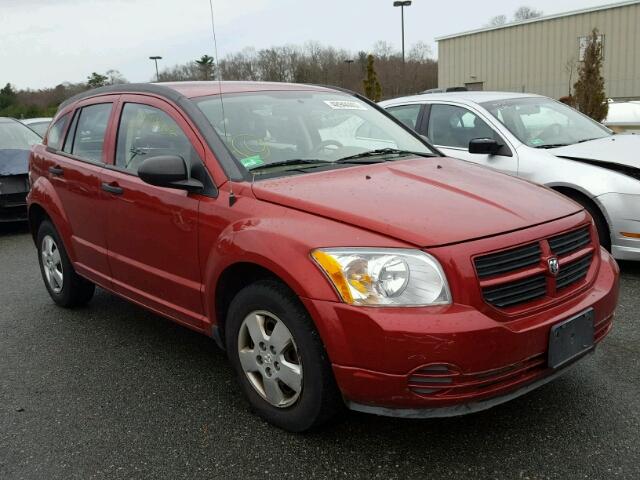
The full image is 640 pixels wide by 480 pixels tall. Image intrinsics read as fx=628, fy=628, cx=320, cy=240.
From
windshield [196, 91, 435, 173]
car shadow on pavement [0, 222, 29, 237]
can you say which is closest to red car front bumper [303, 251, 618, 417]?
windshield [196, 91, 435, 173]

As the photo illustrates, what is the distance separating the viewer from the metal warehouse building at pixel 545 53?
90.5 ft

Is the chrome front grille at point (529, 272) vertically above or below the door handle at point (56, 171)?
below

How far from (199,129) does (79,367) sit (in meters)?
1.71

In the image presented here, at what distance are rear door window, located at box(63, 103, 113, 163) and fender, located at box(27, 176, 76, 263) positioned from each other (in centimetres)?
35

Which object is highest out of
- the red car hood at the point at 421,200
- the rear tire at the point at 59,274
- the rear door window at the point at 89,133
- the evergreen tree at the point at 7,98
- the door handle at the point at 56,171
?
the evergreen tree at the point at 7,98

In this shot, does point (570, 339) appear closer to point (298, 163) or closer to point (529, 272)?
point (529, 272)

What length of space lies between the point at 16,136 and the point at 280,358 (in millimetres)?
8500

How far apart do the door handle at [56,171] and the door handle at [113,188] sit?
30.6 inches

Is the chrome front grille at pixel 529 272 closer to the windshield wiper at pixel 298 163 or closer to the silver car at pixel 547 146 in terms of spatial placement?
the windshield wiper at pixel 298 163

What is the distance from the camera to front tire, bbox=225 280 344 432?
269 cm

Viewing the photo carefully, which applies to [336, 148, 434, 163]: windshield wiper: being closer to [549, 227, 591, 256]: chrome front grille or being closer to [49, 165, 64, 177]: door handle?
[549, 227, 591, 256]: chrome front grille

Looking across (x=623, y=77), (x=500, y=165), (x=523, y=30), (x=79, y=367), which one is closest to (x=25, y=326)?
(x=79, y=367)

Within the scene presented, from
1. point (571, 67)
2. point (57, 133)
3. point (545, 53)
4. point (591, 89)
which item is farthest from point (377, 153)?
point (545, 53)

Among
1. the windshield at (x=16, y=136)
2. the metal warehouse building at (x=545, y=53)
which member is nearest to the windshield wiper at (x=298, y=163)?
the windshield at (x=16, y=136)
